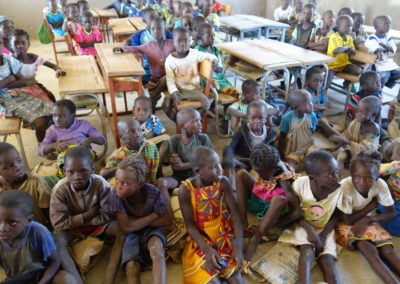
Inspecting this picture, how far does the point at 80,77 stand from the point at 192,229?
67.8 inches

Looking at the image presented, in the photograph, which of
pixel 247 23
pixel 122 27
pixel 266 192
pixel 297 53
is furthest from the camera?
pixel 247 23

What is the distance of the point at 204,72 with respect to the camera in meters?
3.16

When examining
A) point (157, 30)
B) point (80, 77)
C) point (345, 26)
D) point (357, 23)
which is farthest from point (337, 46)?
point (80, 77)

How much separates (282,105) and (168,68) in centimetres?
134

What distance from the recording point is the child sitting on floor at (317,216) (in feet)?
6.13

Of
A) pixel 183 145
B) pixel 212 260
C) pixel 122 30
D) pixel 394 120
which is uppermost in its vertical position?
pixel 122 30

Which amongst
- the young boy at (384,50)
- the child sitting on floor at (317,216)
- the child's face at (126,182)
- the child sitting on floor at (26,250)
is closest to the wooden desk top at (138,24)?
the young boy at (384,50)

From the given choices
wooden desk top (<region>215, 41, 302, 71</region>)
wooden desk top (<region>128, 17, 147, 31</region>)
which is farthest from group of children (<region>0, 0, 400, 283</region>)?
wooden desk top (<region>128, 17, 147, 31</region>)

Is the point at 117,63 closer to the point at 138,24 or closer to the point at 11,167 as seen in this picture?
the point at 11,167

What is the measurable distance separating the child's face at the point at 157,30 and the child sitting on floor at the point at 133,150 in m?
1.50

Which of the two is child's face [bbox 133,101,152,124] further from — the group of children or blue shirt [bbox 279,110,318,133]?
blue shirt [bbox 279,110,318,133]

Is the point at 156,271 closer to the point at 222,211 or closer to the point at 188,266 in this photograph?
the point at 188,266

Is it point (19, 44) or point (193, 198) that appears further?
point (19, 44)

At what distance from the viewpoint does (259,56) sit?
3428 mm
